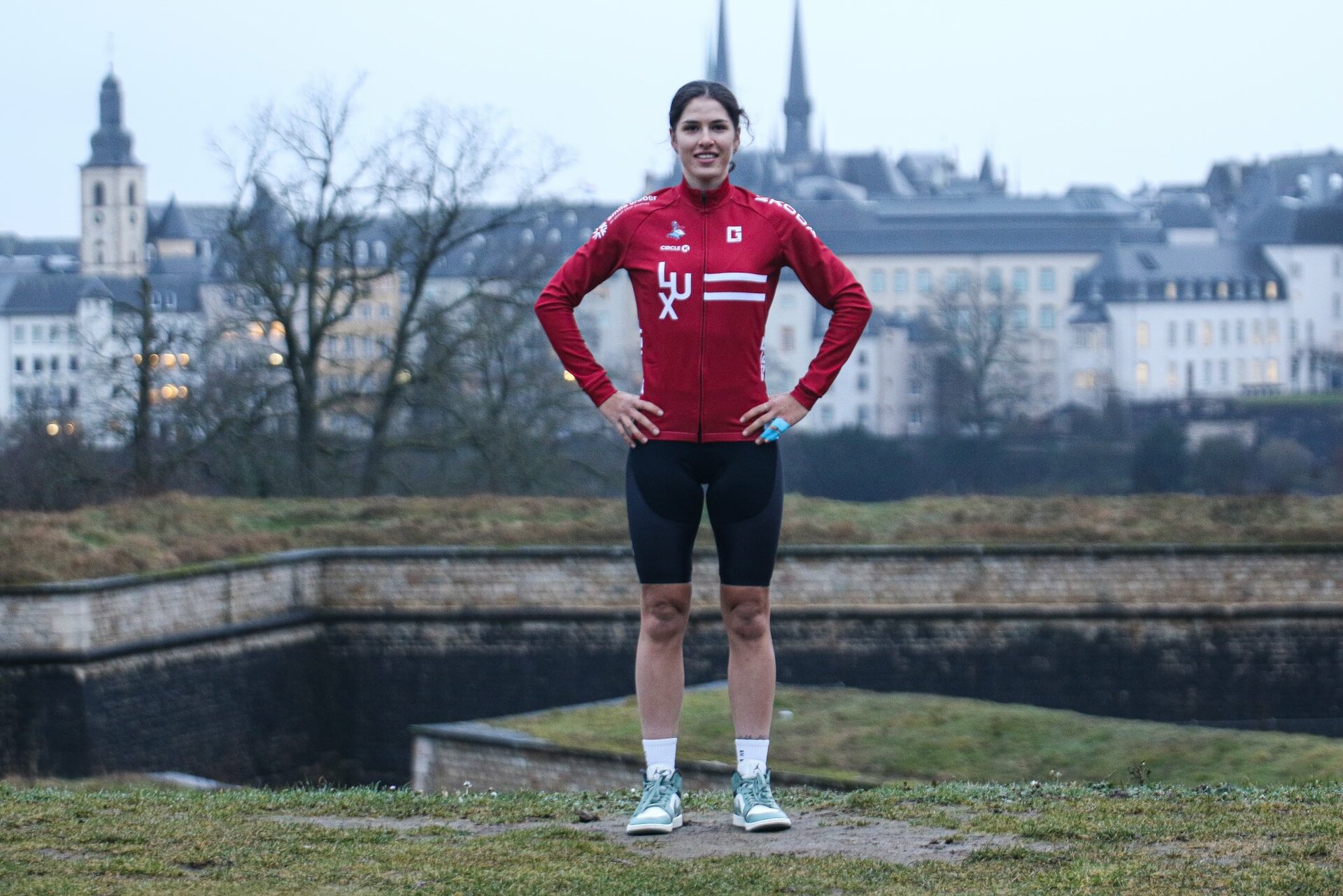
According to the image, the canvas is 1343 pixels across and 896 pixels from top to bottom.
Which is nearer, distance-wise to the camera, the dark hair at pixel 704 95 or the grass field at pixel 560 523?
the dark hair at pixel 704 95

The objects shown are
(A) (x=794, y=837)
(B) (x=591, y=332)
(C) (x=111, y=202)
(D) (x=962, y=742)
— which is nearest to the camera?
(A) (x=794, y=837)

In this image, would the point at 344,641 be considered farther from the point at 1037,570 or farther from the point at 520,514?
the point at 1037,570

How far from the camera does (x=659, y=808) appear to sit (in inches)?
214

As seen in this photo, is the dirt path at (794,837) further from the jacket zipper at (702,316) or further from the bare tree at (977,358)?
the bare tree at (977,358)

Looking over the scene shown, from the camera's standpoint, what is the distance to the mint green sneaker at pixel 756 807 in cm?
538

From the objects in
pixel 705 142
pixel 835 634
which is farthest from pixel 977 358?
pixel 705 142

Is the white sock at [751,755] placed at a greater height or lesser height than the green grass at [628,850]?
greater

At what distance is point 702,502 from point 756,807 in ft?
2.75

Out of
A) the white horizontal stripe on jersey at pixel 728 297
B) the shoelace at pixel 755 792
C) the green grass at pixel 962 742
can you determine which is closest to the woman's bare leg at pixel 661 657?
the shoelace at pixel 755 792

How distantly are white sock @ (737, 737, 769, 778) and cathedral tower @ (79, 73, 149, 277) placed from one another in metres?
123

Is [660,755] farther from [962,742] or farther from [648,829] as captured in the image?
[962,742]

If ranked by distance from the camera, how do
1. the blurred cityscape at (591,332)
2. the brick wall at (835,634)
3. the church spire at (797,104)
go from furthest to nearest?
1. the church spire at (797,104)
2. the blurred cityscape at (591,332)
3. the brick wall at (835,634)

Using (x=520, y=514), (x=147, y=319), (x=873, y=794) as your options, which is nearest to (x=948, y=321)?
(x=147, y=319)

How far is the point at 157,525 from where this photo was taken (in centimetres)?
2123
